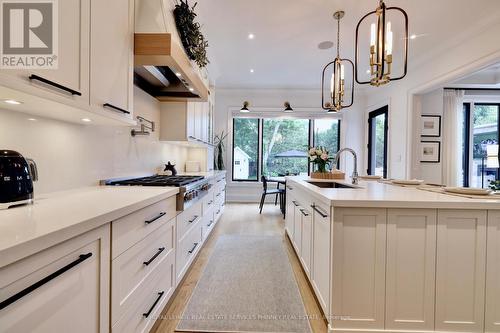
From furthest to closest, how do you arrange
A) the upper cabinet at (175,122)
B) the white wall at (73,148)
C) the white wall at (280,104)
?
the white wall at (280,104) < the upper cabinet at (175,122) < the white wall at (73,148)

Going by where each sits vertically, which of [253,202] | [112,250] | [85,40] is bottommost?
[253,202]

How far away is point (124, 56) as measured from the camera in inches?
64.1

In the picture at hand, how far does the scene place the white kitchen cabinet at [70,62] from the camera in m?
1.01

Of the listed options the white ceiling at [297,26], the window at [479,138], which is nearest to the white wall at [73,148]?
the white ceiling at [297,26]

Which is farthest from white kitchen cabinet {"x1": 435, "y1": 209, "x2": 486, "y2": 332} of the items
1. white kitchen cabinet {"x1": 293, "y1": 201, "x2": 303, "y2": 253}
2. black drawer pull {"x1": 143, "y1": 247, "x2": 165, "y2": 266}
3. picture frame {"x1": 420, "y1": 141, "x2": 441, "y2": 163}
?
picture frame {"x1": 420, "y1": 141, "x2": 441, "y2": 163}

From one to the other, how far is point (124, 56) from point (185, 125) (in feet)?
4.87

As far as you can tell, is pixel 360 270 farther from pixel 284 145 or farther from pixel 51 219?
pixel 284 145

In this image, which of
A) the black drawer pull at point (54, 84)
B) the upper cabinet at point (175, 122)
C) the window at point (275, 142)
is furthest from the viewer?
the window at point (275, 142)

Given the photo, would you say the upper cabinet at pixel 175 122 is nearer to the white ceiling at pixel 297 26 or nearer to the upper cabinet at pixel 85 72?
the white ceiling at pixel 297 26

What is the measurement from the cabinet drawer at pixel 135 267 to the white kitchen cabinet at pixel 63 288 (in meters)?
0.06

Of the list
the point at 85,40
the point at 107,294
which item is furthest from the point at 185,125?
the point at 107,294

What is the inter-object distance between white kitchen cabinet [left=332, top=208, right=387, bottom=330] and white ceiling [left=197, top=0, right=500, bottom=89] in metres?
2.65

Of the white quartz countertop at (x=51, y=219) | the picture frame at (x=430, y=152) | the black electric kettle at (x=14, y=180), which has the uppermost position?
the picture frame at (x=430, y=152)

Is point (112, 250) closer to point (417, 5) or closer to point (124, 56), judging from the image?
point (124, 56)
